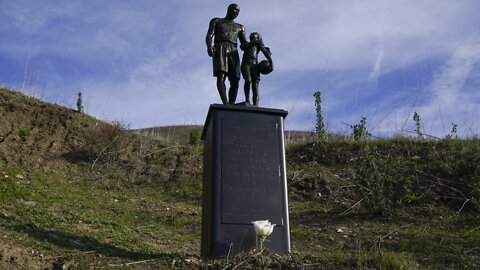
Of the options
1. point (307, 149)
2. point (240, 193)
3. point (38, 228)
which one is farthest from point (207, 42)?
point (307, 149)

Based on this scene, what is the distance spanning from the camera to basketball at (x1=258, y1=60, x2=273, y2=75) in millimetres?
7473

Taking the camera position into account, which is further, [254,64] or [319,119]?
[319,119]

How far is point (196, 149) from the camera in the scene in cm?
1390

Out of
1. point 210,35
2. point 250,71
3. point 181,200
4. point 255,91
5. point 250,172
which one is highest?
point 210,35

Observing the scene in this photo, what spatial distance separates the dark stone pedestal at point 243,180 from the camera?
626 cm

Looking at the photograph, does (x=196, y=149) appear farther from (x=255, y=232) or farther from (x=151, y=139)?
(x=255, y=232)

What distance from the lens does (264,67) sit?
7477mm

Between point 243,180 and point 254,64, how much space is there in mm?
1749

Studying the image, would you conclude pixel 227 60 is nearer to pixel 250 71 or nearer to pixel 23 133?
pixel 250 71

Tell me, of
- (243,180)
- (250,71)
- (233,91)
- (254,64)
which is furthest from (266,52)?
(243,180)

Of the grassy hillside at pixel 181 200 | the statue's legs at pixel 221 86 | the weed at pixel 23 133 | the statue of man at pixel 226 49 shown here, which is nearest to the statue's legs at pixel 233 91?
the statue of man at pixel 226 49

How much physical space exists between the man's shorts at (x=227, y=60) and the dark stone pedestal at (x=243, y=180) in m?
0.74

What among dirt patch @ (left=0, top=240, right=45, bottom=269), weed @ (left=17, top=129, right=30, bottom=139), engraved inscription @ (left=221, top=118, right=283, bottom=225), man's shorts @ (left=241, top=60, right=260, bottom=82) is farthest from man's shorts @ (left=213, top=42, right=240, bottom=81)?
weed @ (left=17, top=129, right=30, bottom=139)

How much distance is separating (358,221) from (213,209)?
149 inches
